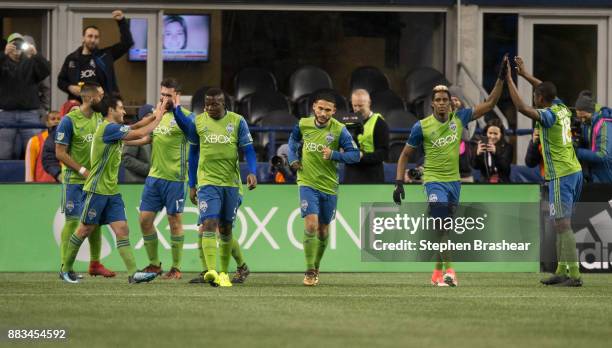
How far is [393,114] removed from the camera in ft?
76.0

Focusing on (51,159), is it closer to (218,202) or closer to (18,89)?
(18,89)

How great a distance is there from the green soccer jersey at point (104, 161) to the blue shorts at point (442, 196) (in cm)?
347

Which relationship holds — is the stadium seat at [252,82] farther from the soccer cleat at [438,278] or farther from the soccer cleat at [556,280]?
the soccer cleat at [556,280]

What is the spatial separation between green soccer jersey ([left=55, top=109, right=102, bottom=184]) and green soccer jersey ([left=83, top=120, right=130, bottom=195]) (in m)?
0.45

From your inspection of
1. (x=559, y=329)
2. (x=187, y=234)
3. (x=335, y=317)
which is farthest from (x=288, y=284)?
(x=559, y=329)

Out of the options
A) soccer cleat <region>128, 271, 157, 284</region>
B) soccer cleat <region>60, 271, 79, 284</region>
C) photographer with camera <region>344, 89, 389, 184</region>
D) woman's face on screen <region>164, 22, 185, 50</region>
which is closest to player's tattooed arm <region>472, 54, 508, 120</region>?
photographer with camera <region>344, 89, 389, 184</region>

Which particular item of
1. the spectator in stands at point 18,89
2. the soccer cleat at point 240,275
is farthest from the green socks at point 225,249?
the spectator in stands at point 18,89

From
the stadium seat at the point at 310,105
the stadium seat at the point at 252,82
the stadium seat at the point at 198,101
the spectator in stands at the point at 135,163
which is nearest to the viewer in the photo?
the spectator in stands at the point at 135,163

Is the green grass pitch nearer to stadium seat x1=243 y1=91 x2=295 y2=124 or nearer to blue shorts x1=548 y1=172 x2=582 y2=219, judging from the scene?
blue shorts x1=548 y1=172 x2=582 y2=219

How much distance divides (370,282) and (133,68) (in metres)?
9.00

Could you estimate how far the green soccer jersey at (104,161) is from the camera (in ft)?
50.1

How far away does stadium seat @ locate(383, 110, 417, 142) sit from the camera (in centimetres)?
2291

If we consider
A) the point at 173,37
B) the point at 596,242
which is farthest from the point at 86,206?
the point at 173,37

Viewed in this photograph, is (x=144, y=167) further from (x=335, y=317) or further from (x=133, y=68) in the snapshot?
(x=335, y=317)
